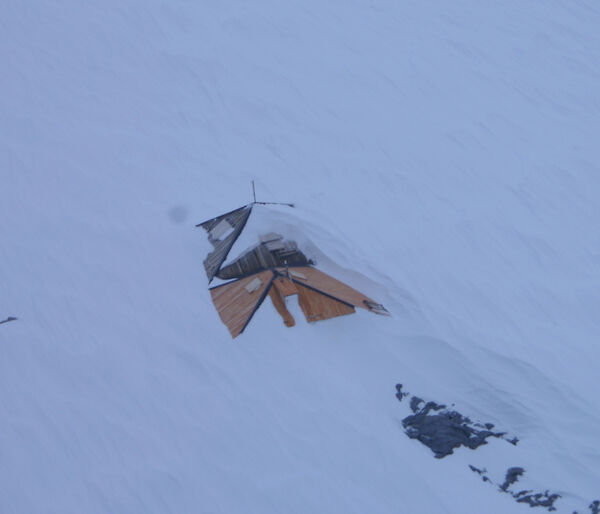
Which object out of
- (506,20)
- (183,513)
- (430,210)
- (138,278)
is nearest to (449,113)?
(430,210)

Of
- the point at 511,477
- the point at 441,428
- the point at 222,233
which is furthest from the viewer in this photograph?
the point at 222,233

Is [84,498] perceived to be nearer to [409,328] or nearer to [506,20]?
[409,328]

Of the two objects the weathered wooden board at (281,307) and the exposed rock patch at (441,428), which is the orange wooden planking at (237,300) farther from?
the exposed rock patch at (441,428)

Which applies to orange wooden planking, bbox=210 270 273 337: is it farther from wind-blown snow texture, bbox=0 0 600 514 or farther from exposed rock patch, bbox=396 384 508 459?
exposed rock patch, bbox=396 384 508 459

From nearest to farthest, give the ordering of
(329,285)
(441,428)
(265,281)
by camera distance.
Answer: (441,428), (265,281), (329,285)

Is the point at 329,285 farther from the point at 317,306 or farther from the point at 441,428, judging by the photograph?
the point at 441,428

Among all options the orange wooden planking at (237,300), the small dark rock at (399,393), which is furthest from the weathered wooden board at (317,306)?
the small dark rock at (399,393)

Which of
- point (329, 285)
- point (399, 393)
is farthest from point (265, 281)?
point (399, 393)
